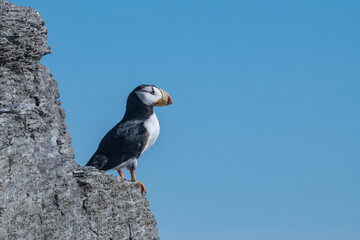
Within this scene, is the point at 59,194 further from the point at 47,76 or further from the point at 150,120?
the point at 150,120

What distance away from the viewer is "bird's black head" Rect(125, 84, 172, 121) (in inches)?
474

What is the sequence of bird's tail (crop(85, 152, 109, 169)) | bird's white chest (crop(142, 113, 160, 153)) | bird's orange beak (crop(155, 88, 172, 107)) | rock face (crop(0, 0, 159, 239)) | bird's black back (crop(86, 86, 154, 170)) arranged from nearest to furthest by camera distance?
rock face (crop(0, 0, 159, 239)) → bird's tail (crop(85, 152, 109, 169)) → bird's black back (crop(86, 86, 154, 170)) → bird's white chest (crop(142, 113, 160, 153)) → bird's orange beak (crop(155, 88, 172, 107))

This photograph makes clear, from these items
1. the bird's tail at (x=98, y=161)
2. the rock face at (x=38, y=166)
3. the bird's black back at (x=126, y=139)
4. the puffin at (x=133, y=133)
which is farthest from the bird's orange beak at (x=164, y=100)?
the rock face at (x=38, y=166)

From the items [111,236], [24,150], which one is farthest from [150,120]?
[24,150]

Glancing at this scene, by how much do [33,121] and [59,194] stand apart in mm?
1002

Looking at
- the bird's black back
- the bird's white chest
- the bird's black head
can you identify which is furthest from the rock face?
the bird's black head

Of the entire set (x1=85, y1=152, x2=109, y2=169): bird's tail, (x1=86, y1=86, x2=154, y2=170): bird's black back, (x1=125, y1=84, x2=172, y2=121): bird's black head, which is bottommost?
(x1=85, y1=152, x2=109, y2=169): bird's tail

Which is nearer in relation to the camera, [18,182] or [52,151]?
[18,182]

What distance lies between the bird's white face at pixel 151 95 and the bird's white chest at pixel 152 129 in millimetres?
330

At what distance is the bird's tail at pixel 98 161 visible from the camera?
436 inches

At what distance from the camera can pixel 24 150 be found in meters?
7.30

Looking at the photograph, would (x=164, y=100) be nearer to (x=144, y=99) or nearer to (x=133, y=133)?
Result: (x=144, y=99)

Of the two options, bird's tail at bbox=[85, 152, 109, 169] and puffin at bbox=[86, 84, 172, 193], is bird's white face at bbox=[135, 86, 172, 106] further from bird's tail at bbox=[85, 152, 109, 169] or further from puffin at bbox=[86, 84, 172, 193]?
bird's tail at bbox=[85, 152, 109, 169]

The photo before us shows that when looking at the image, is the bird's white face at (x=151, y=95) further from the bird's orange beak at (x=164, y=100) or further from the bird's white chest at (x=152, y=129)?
the bird's white chest at (x=152, y=129)
